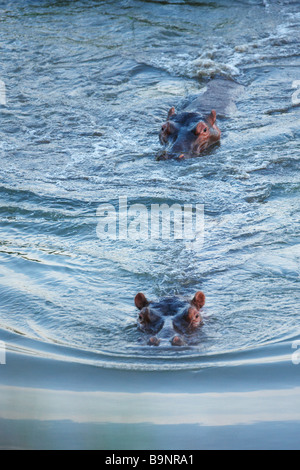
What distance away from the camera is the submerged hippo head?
9014mm

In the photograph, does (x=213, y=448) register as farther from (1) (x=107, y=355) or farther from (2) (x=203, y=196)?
(2) (x=203, y=196)

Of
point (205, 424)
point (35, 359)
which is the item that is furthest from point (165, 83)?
point (205, 424)

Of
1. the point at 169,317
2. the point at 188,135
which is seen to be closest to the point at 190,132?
the point at 188,135

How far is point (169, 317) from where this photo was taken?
4953 millimetres

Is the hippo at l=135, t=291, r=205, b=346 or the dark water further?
the dark water

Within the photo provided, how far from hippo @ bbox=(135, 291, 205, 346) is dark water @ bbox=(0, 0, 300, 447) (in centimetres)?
10

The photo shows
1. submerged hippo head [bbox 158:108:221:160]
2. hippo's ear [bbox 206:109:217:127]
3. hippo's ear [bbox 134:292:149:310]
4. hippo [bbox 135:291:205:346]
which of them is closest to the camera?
hippo [bbox 135:291:205:346]

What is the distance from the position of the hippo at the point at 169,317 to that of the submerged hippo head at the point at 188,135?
3.97 m

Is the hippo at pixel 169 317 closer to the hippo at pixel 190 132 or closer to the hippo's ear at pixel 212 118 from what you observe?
the hippo at pixel 190 132

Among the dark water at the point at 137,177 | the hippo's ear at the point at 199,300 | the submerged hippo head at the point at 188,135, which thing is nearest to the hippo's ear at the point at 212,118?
the submerged hippo head at the point at 188,135

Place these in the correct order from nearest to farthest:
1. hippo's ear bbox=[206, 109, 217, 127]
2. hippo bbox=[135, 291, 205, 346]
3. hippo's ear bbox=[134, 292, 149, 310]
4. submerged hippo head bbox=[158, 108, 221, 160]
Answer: hippo bbox=[135, 291, 205, 346], hippo's ear bbox=[134, 292, 149, 310], submerged hippo head bbox=[158, 108, 221, 160], hippo's ear bbox=[206, 109, 217, 127]

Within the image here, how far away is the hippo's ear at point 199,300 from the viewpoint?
5101mm

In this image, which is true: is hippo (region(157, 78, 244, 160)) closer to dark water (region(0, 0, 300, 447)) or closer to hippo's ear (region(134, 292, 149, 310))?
dark water (region(0, 0, 300, 447))

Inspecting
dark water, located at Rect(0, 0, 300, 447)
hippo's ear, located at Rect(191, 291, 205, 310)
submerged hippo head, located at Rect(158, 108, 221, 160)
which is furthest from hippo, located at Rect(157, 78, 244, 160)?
hippo's ear, located at Rect(191, 291, 205, 310)
